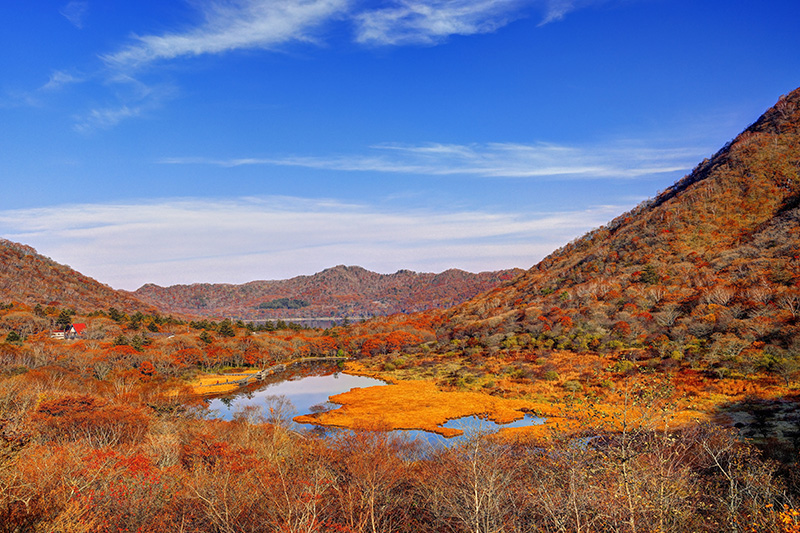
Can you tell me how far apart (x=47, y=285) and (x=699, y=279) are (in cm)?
15749

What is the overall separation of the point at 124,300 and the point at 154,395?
430 ft

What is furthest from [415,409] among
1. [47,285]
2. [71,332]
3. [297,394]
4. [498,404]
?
[47,285]

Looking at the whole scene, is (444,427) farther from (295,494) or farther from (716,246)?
(716,246)

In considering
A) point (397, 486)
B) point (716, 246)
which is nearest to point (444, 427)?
point (397, 486)

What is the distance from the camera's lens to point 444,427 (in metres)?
37.9

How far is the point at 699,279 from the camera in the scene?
6850cm

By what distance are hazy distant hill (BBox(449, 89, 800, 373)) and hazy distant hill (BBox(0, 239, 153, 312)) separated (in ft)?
347

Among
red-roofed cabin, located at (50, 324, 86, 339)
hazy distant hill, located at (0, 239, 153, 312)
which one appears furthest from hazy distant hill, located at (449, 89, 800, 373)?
hazy distant hill, located at (0, 239, 153, 312)

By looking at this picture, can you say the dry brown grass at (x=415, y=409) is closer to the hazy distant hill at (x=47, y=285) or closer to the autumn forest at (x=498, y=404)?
the autumn forest at (x=498, y=404)

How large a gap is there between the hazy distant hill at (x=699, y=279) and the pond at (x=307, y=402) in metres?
23.7

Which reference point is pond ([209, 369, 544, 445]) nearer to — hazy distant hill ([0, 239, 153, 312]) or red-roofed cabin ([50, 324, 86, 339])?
red-roofed cabin ([50, 324, 86, 339])

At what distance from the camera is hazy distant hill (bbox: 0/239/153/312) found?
113 m

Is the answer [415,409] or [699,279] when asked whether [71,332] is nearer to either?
[415,409]

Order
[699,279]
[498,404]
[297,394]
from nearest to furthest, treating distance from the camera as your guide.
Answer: [498,404] → [297,394] → [699,279]
